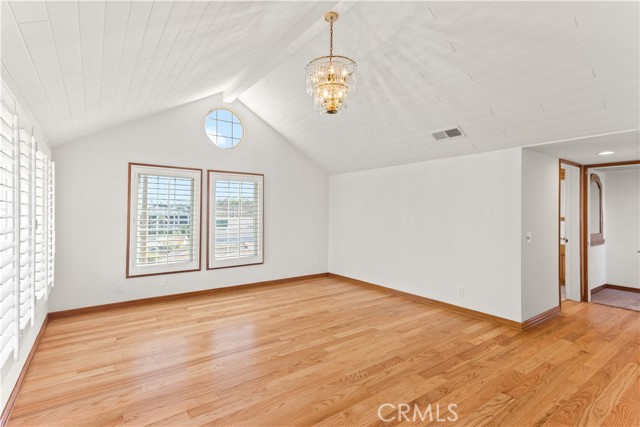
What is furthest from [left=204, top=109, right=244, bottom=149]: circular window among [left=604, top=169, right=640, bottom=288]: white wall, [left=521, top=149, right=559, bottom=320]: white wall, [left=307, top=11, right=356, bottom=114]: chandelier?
[left=604, top=169, right=640, bottom=288]: white wall

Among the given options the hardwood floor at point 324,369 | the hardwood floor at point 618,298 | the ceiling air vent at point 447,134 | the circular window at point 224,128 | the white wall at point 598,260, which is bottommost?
Result: the hardwood floor at point 324,369

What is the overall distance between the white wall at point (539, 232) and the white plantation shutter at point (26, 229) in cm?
494

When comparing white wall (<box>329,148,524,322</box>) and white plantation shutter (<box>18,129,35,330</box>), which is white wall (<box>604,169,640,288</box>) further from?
white plantation shutter (<box>18,129,35,330</box>)

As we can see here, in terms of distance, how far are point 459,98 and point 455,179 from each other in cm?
146

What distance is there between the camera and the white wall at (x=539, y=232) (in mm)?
4082

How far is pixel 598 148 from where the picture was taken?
13.0ft

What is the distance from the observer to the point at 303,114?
17.2 feet

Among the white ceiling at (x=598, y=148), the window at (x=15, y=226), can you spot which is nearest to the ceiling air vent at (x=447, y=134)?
the white ceiling at (x=598, y=148)

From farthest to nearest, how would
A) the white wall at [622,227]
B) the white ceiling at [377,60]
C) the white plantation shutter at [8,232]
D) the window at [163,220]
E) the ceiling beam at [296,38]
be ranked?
the white wall at [622,227], the window at [163,220], the ceiling beam at [296,38], the white plantation shutter at [8,232], the white ceiling at [377,60]

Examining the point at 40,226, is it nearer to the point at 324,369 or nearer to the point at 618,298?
the point at 324,369

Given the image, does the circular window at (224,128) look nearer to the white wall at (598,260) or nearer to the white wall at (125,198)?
the white wall at (125,198)

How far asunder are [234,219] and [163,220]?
116 cm

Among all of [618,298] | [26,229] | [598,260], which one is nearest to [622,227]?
[598,260]

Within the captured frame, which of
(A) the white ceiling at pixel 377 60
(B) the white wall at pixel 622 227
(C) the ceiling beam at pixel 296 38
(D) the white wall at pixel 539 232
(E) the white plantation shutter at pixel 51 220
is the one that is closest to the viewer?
(A) the white ceiling at pixel 377 60
